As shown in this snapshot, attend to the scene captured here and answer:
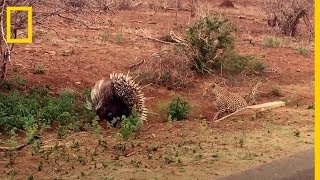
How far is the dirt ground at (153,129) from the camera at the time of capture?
5840mm

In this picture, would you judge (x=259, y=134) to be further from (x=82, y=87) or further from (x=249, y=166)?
(x=82, y=87)

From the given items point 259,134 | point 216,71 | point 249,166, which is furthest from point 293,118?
point 216,71

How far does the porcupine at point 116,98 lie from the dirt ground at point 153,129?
0.22m

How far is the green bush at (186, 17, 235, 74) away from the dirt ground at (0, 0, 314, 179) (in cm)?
46

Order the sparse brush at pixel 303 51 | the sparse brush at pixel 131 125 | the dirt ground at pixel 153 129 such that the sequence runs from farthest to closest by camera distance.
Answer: the sparse brush at pixel 303 51
the sparse brush at pixel 131 125
the dirt ground at pixel 153 129

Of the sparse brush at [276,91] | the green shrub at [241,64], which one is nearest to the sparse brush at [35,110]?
the sparse brush at [276,91]

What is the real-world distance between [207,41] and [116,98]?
3.77 m

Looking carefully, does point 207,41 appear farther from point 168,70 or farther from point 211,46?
point 168,70

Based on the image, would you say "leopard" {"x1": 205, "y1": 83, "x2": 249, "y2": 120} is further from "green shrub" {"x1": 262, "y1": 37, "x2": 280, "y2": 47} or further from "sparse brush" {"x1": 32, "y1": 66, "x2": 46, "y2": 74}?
"green shrub" {"x1": 262, "y1": 37, "x2": 280, "y2": 47}

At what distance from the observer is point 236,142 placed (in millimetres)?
7191

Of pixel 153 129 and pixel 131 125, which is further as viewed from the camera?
pixel 153 129

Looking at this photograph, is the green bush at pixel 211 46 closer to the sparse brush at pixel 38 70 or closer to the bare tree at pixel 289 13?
the sparse brush at pixel 38 70

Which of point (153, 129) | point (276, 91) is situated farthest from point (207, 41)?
point (153, 129)

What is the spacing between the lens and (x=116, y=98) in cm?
868
